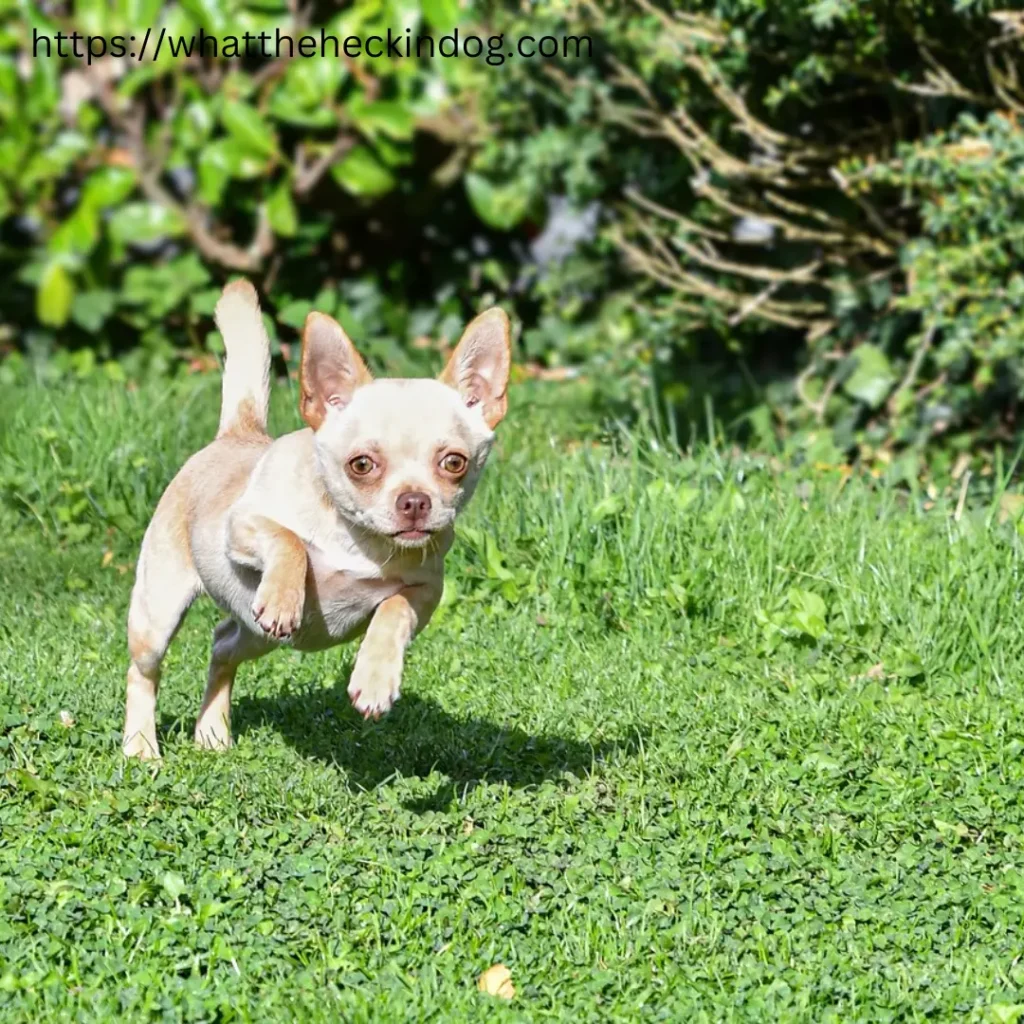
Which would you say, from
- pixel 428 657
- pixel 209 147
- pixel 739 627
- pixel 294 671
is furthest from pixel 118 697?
pixel 209 147

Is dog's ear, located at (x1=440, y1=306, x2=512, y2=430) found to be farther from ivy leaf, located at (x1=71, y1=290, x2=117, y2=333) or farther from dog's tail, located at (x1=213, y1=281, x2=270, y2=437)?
ivy leaf, located at (x1=71, y1=290, x2=117, y2=333)

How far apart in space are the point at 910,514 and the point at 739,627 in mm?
995

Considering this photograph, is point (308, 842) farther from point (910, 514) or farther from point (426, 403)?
point (910, 514)

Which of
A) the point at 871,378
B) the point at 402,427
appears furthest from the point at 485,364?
the point at 871,378

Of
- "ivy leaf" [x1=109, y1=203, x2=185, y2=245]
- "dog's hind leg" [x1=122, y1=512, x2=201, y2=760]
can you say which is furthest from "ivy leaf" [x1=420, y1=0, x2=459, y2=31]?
"dog's hind leg" [x1=122, y1=512, x2=201, y2=760]

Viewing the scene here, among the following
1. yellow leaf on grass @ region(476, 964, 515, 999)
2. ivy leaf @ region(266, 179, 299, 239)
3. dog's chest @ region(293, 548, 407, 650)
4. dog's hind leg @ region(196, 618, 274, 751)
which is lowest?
yellow leaf on grass @ region(476, 964, 515, 999)

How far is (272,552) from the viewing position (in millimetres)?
3941

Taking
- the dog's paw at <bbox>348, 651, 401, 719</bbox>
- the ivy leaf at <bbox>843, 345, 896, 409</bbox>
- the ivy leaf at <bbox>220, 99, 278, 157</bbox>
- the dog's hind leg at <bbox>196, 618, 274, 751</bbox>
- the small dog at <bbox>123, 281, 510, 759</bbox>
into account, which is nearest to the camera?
the dog's paw at <bbox>348, 651, 401, 719</bbox>

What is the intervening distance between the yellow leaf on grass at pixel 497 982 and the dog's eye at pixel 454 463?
108 centimetres

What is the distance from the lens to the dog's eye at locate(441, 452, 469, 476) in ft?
12.9

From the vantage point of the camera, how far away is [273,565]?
388cm

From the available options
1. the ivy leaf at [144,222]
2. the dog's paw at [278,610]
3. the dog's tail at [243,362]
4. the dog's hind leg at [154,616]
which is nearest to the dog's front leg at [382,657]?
the dog's paw at [278,610]

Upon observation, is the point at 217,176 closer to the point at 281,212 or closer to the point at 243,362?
the point at 281,212

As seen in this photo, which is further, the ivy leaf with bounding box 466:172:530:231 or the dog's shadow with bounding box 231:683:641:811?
the ivy leaf with bounding box 466:172:530:231
